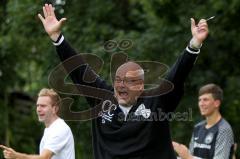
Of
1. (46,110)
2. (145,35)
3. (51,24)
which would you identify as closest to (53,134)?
(46,110)

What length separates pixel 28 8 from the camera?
11.6m

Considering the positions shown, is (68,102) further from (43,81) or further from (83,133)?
(43,81)

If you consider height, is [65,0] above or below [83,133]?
above

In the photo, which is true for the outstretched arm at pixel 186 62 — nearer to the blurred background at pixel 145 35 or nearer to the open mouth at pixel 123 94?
the open mouth at pixel 123 94

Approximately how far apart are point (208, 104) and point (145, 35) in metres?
4.49

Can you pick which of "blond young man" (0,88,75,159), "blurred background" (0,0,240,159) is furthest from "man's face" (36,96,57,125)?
"blurred background" (0,0,240,159)

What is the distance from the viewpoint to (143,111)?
191 inches

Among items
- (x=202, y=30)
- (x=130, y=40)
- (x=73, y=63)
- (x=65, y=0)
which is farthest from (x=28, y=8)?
(x=202, y=30)

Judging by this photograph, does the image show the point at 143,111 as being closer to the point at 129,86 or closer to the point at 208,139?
the point at 129,86

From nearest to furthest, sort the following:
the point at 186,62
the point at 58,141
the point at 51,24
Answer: the point at 186,62 → the point at 51,24 → the point at 58,141

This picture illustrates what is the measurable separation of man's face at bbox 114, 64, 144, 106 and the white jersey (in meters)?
1.24

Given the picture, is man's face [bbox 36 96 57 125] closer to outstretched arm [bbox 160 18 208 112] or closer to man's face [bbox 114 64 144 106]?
man's face [bbox 114 64 144 106]

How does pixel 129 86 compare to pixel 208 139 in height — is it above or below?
above

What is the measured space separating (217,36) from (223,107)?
4.21 ft
